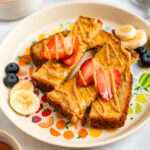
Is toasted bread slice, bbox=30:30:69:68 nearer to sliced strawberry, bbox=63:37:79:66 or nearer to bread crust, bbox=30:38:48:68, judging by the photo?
bread crust, bbox=30:38:48:68

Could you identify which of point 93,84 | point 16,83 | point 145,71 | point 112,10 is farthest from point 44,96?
point 112,10

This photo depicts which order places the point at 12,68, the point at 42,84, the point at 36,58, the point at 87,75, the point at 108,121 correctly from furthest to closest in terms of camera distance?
the point at 36,58, the point at 12,68, the point at 42,84, the point at 87,75, the point at 108,121

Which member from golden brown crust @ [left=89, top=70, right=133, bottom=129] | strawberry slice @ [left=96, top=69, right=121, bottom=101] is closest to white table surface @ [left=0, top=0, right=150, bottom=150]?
golden brown crust @ [left=89, top=70, right=133, bottom=129]

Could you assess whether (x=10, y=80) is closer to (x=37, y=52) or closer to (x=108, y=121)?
(x=37, y=52)

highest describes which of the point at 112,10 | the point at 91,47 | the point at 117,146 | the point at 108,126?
the point at 112,10

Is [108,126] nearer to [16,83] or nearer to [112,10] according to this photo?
[16,83]

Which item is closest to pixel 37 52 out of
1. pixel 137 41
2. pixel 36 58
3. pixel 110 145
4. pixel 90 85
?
pixel 36 58

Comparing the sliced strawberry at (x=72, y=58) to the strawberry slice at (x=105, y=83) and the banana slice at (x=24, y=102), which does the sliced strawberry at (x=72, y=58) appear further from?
the banana slice at (x=24, y=102)
